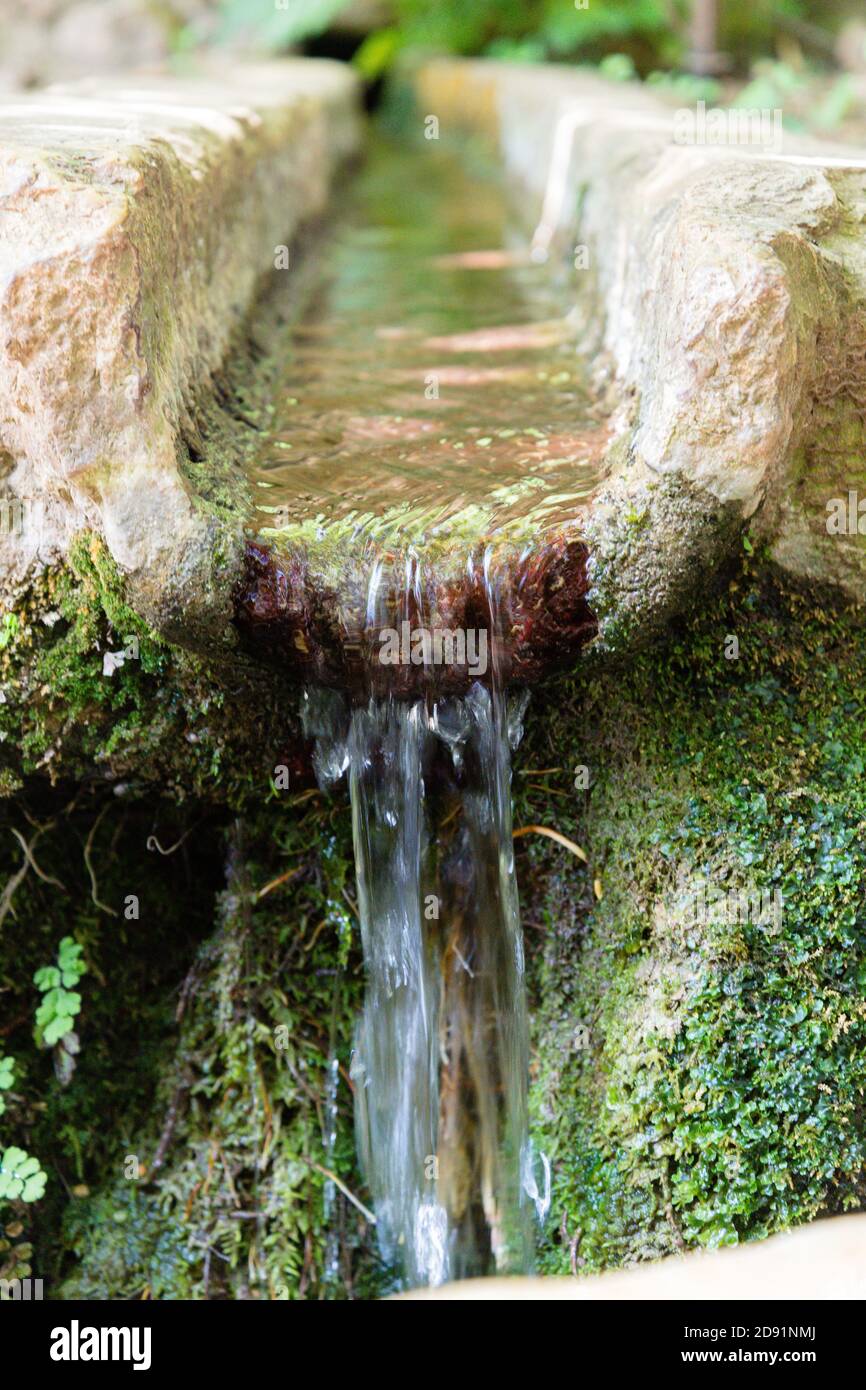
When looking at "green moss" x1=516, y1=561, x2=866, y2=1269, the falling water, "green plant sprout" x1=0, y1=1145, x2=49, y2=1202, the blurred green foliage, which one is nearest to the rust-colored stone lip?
the falling water

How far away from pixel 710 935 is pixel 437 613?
0.94m

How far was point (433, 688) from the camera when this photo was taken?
264cm

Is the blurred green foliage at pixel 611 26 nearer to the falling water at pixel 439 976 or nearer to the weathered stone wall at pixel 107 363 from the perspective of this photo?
the weathered stone wall at pixel 107 363

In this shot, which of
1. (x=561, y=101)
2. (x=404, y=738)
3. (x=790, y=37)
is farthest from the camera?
(x=790, y=37)

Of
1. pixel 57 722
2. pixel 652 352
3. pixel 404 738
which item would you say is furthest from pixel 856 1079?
pixel 57 722

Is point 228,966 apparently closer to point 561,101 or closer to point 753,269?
point 753,269

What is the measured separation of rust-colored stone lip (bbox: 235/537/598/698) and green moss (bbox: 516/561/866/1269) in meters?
0.27

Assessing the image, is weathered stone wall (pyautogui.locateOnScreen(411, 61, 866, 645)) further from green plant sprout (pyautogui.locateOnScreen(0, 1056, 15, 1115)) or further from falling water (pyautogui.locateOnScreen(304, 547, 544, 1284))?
green plant sprout (pyautogui.locateOnScreen(0, 1056, 15, 1115))

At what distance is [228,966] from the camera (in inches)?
125

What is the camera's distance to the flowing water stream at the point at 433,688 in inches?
101

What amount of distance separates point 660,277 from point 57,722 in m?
1.76

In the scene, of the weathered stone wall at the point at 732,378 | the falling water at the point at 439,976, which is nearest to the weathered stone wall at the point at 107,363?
the falling water at the point at 439,976

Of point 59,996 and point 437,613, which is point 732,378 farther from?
point 59,996
